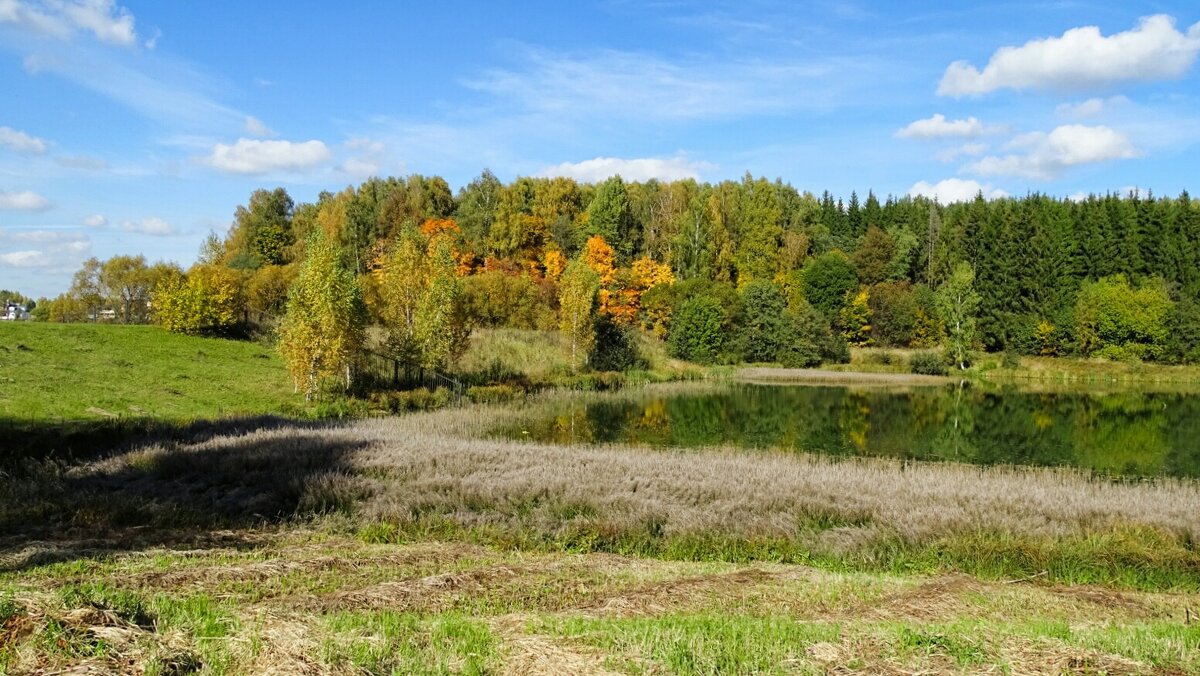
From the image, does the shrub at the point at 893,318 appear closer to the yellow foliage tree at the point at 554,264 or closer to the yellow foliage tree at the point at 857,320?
the yellow foliage tree at the point at 857,320

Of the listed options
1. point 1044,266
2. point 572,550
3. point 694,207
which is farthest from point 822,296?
point 572,550

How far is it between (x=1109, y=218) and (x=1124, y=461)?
6573 cm

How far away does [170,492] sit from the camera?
13.5m

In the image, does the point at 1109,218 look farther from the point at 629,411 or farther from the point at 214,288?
the point at 214,288

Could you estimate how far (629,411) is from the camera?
3572 cm

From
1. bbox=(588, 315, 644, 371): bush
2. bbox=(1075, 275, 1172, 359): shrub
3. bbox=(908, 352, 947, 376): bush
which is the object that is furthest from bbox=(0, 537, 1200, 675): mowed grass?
bbox=(1075, 275, 1172, 359): shrub

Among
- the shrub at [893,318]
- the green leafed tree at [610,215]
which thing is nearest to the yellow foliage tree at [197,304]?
the green leafed tree at [610,215]

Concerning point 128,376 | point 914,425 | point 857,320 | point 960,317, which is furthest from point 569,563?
point 857,320

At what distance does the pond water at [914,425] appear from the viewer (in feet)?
79.8

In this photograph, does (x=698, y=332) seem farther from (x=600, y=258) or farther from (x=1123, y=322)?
(x=1123, y=322)

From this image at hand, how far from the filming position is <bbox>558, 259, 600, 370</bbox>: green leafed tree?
4825cm

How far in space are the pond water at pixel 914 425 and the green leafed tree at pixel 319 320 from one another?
8.01 m

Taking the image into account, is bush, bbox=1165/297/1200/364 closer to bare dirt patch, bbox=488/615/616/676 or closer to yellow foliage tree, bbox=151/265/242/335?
yellow foliage tree, bbox=151/265/242/335

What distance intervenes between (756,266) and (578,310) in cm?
3424
